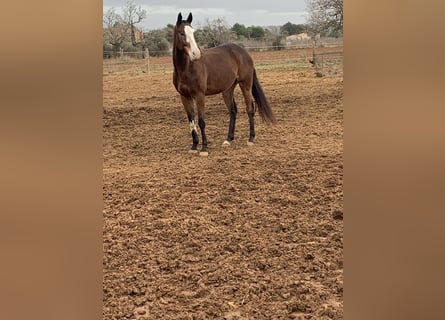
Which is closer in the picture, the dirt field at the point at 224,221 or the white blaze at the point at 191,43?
the dirt field at the point at 224,221

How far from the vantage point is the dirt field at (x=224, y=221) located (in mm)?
1597

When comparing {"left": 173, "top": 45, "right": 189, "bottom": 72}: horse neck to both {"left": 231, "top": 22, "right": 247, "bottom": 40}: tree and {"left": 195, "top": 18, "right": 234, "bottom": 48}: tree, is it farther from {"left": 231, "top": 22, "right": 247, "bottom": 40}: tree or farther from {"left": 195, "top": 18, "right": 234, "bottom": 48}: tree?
{"left": 231, "top": 22, "right": 247, "bottom": 40}: tree

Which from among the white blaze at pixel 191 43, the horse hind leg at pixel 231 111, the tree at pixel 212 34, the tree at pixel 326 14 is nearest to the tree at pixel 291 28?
the tree at pixel 212 34

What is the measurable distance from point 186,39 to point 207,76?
1.72ft

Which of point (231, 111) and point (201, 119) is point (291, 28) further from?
point (201, 119)

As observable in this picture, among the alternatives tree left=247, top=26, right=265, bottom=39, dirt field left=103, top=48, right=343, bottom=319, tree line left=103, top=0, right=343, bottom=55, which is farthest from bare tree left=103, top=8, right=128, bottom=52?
dirt field left=103, top=48, right=343, bottom=319

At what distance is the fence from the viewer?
9.63 metres
